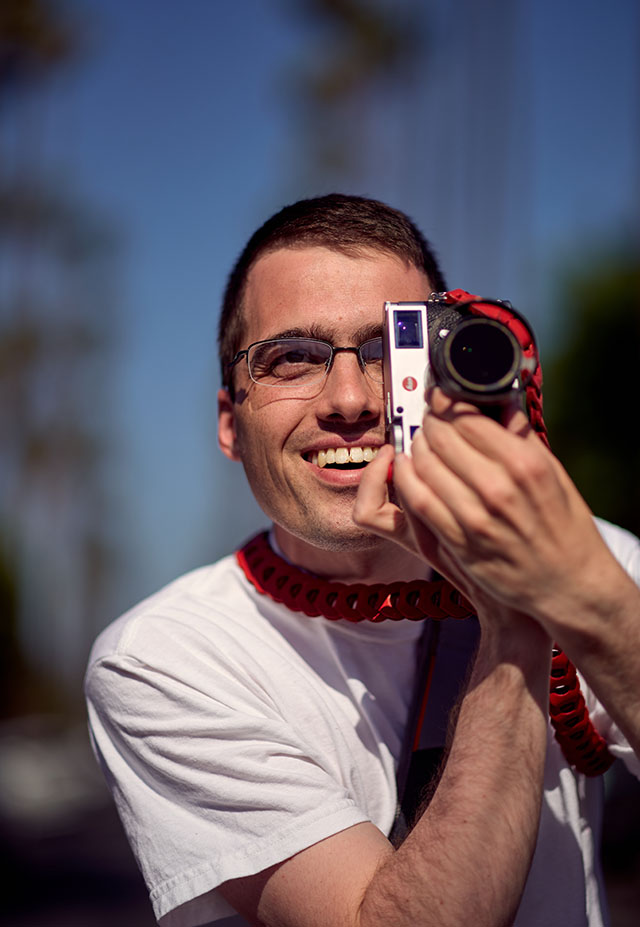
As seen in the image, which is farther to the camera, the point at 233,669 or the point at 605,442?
the point at 605,442

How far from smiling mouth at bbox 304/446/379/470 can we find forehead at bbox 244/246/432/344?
0.30 meters

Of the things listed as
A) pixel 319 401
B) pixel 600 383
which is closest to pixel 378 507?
pixel 319 401

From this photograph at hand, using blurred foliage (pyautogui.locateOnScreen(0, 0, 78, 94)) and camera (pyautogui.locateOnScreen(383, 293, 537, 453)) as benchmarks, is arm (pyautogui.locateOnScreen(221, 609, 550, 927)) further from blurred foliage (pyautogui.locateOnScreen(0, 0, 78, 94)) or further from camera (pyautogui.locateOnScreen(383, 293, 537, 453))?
blurred foliage (pyautogui.locateOnScreen(0, 0, 78, 94))

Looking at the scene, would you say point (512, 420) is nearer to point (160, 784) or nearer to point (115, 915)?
point (160, 784)

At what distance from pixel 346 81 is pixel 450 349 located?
89.1ft

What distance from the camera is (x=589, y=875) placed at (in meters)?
2.49

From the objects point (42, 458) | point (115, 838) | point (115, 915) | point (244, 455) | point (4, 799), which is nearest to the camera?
point (244, 455)

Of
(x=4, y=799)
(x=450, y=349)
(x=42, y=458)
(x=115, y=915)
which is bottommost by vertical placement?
(x=4, y=799)

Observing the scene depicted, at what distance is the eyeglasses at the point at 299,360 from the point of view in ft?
8.23

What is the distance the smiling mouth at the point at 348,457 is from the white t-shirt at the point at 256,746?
0.46m

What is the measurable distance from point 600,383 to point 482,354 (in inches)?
598

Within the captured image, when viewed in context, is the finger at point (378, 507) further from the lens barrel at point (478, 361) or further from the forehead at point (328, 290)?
the forehead at point (328, 290)

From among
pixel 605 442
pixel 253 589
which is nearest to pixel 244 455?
pixel 253 589

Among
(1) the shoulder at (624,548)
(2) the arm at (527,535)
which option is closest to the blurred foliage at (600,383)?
(1) the shoulder at (624,548)
